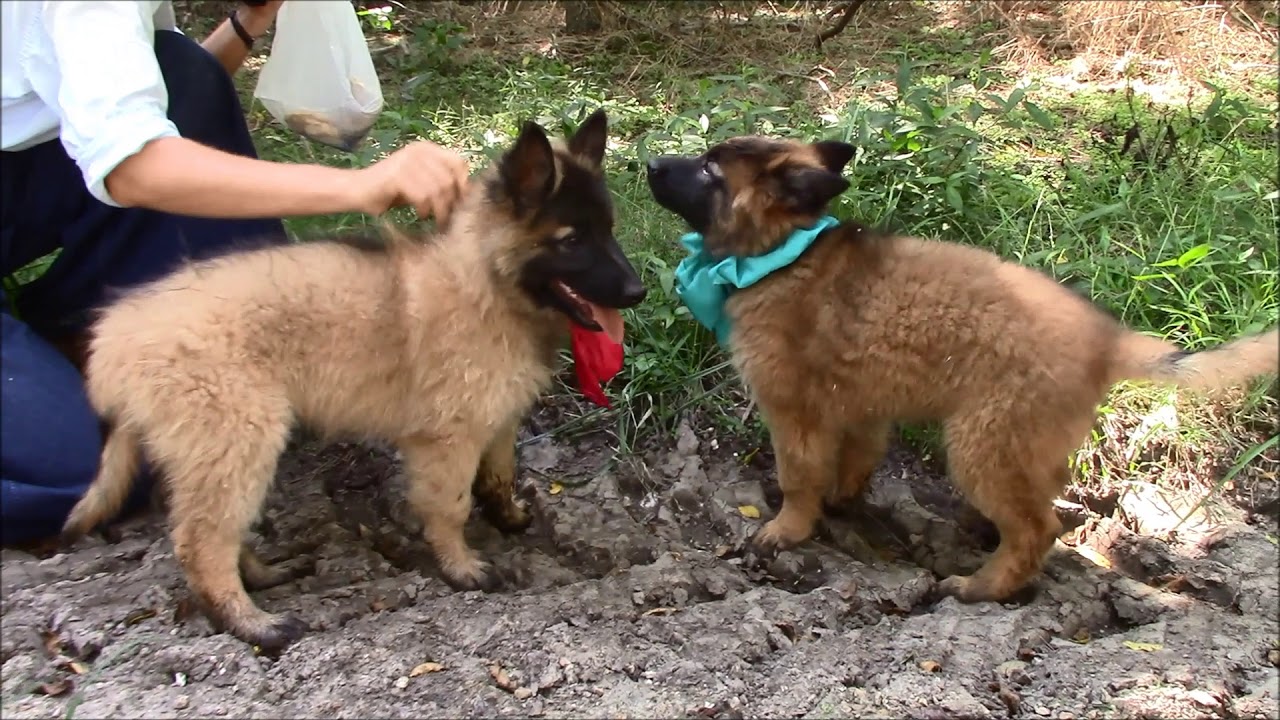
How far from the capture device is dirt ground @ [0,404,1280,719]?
2.50 metres

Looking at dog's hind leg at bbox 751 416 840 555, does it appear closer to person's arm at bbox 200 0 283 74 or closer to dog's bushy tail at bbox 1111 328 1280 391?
dog's bushy tail at bbox 1111 328 1280 391

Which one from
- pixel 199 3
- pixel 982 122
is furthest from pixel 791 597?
pixel 199 3

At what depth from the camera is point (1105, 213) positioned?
170 inches

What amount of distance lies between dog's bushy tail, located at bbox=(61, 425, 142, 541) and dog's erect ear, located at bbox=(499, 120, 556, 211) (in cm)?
127

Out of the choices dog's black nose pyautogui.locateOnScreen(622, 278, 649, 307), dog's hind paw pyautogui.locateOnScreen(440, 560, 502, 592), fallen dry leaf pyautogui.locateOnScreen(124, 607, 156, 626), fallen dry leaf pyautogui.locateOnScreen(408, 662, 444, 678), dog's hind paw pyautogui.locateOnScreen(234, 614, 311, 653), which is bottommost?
dog's hind paw pyautogui.locateOnScreen(440, 560, 502, 592)

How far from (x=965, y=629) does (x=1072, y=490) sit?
3.23 feet

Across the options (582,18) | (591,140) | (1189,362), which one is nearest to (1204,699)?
(1189,362)

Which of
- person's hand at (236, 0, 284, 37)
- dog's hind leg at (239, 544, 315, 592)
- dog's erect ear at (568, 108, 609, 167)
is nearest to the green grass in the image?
person's hand at (236, 0, 284, 37)

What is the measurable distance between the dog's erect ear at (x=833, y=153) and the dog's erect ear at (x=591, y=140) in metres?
0.83

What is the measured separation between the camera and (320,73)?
3086 millimetres

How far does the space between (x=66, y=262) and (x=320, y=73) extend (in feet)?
4.42

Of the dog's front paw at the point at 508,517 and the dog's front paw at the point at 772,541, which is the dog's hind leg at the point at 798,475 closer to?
the dog's front paw at the point at 772,541

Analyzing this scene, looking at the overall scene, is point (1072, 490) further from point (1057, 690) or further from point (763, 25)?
point (763, 25)

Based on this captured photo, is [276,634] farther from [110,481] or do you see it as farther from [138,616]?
[110,481]
